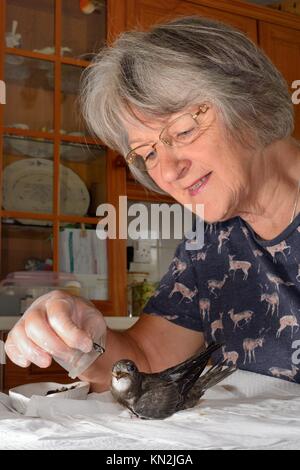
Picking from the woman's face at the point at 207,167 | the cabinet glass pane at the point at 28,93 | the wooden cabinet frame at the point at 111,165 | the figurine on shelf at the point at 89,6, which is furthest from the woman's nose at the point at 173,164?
the figurine on shelf at the point at 89,6

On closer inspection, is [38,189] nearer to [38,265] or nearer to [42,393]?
[38,265]

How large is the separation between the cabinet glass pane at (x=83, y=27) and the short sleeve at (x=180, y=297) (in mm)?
1692

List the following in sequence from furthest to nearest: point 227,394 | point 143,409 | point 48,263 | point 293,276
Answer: point 48,263 → point 293,276 → point 227,394 → point 143,409

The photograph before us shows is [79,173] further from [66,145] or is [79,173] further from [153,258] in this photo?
[153,258]

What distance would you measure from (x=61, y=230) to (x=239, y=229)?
1.49 m

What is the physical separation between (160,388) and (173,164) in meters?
0.41

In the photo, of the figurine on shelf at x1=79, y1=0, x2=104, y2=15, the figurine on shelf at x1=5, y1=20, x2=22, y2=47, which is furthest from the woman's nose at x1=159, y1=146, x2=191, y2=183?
the figurine on shelf at x1=79, y1=0, x2=104, y2=15

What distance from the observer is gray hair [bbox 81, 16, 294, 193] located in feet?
3.16

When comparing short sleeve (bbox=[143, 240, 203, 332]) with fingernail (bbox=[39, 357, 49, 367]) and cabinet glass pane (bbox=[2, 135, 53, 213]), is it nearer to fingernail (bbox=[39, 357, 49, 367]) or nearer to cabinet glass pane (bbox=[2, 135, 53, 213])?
fingernail (bbox=[39, 357, 49, 367])

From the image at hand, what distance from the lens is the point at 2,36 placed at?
2506 mm

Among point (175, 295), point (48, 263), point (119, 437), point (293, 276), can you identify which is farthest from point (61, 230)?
point (119, 437)

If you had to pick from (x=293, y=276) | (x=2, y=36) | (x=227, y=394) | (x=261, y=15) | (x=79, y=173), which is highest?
(x=261, y=15)

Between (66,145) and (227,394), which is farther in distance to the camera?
(66,145)

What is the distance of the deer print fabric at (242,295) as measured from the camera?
104 cm
